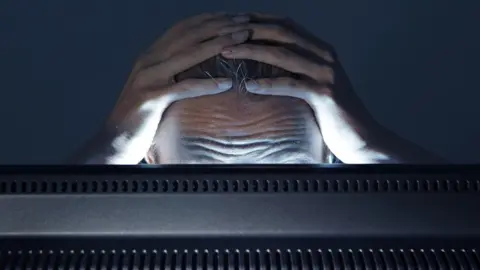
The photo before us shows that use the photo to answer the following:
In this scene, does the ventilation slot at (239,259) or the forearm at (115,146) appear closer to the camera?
the ventilation slot at (239,259)

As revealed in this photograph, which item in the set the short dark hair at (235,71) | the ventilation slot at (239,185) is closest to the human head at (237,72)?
the short dark hair at (235,71)

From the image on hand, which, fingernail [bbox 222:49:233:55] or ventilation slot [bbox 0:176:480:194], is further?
fingernail [bbox 222:49:233:55]

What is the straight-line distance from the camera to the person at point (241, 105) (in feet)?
3.14

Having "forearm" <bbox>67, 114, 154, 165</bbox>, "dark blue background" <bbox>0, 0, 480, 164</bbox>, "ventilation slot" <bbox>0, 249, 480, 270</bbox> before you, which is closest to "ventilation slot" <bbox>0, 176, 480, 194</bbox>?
"ventilation slot" <bbox>0, 249, 480, 270</bbox>

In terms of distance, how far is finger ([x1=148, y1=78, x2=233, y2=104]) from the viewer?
3.05 feet

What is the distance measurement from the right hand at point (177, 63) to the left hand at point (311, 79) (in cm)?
2

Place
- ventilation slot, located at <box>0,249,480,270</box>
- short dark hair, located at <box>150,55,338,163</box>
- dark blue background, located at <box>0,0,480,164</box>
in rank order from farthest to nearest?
dark blue background, located at <box>0,0,480,164</box>, short dark hair, located at <box>150,55,338,163</box>, ventilation slot, located at <box>0,249,480,270</box>

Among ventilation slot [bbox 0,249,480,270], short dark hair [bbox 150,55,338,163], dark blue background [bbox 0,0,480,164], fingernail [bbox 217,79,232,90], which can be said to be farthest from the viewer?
dark blue background [bbox 0,0,480,164]

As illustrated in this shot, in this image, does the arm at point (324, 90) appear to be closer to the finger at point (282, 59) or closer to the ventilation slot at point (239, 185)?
the finger at point (282, 59)

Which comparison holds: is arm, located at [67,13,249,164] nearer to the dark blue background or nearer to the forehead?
the forehead

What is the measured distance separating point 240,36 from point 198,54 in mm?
65

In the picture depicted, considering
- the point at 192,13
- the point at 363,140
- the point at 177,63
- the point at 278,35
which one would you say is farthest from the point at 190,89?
the point at 192,13

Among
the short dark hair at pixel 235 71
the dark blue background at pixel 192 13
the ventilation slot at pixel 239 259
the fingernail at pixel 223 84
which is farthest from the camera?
the dark blue background at pixel 192 13

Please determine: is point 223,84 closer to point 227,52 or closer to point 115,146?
point 227,52
